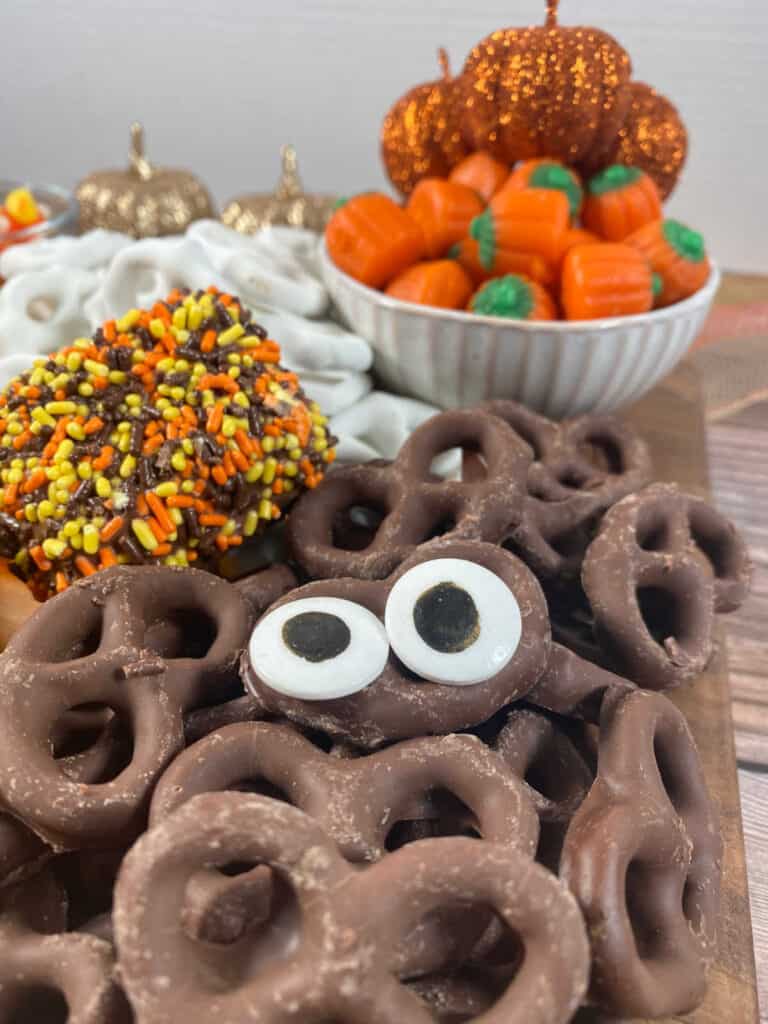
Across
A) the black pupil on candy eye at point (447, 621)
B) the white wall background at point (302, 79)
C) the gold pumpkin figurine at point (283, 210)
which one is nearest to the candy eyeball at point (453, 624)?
the black pupil on candy eye at point (447, 621)

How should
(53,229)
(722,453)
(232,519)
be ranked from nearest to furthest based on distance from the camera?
(232,519) < (722,453) < (53,229)

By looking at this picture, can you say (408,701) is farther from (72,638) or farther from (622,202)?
(622,202)

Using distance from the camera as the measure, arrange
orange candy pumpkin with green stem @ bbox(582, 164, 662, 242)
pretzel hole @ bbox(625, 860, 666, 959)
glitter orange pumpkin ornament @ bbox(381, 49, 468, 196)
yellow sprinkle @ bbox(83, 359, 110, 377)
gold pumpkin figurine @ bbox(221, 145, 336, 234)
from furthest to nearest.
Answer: gold pumpkin figurine @ bbox(221, 145, 336, 234)
glitter orange pumpkin ornament @ bbox(381, 49, 468, 196)
orange candy pumpkin with green stem @ bbox(582, 164, 662, 242)
yellow sprinkle @ bbox(83, 359, 110, 377)
pretzel hole @ bbox(625, 860, 666, 959)

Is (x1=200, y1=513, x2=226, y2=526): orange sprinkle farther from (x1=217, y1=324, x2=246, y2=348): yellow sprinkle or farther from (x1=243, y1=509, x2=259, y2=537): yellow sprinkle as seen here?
(x1=217, y1=324, x2=246, y2=348): yellow sprinkle

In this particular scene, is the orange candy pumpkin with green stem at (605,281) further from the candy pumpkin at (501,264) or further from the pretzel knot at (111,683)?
the pretzel knot at (111,683)

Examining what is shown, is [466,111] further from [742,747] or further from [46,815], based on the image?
[46,815]

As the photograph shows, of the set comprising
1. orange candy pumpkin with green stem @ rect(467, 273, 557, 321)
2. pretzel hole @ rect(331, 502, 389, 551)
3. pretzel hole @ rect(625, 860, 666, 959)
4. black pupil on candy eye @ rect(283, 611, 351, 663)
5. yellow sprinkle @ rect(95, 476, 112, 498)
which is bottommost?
pretzel hole @ rect(625, 860, 666, 959)

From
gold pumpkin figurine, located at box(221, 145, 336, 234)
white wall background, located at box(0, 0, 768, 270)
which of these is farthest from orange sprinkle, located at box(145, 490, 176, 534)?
white wall background, located at box(0, 0, 768, 270)

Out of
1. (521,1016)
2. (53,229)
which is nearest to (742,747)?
(521,1016)
